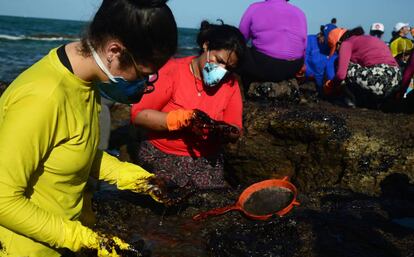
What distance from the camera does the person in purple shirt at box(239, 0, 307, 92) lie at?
18.0ft

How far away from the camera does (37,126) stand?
1.41 meters

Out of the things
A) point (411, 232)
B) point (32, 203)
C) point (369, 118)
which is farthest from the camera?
point (369, 118)

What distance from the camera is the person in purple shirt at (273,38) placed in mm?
5500

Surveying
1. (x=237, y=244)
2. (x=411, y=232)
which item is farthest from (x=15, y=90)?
(x=411, y=232)

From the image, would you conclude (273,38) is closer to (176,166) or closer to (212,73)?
(212,73)

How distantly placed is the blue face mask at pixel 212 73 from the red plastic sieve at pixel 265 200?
2.95 ft

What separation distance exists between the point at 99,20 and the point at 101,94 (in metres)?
0.36

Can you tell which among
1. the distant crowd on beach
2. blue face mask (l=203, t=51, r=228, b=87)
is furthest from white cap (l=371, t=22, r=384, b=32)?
blue face mask (l=203, t=51, r=228, b=87)

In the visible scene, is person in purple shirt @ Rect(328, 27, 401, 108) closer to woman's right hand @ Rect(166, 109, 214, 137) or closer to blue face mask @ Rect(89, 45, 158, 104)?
woman's right hand @ Rect(166, 109, 214, 137)

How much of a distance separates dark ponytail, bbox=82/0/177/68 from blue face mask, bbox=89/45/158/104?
0.08 m

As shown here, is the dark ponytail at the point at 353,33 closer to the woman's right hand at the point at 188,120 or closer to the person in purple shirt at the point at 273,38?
the person in purple shirt at the point at 273,38

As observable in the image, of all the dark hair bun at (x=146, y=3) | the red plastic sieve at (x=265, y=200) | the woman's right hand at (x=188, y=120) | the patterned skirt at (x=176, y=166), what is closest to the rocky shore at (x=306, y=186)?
the red plastic sieve at (x=265, y=200)

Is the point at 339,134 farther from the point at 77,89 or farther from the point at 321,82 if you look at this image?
the point at 77,89

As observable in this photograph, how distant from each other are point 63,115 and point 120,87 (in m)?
0.28
